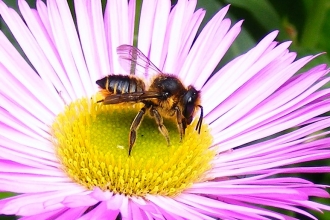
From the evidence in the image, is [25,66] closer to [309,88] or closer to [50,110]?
[50,110]

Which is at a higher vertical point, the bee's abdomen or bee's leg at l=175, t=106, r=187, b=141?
the bee's abdomen

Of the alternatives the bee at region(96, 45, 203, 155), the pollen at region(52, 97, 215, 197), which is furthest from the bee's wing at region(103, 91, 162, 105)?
the pollen at region(52, 97, 215, 197)

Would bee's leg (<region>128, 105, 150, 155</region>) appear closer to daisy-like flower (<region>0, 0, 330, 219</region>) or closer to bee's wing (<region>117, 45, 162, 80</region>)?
daisy-like flower (<region>0, 0, 330, 219</region>)

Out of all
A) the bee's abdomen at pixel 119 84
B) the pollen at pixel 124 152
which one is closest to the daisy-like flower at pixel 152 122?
the pollen at pixel 124 152

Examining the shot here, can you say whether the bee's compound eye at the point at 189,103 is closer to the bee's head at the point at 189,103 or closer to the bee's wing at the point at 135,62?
the bee's head at the point at 189,103

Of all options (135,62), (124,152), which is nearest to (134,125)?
(124,152)

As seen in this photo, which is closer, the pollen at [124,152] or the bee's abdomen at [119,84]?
the pollen at [124,152]

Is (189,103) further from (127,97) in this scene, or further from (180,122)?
(127,97)
